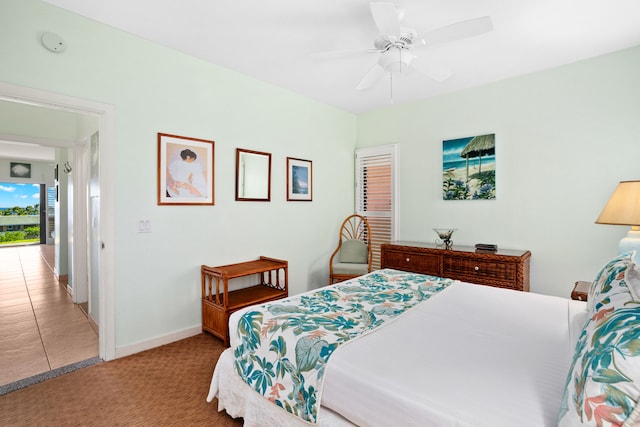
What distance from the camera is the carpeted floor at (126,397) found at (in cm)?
184

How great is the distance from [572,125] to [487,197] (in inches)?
39.8

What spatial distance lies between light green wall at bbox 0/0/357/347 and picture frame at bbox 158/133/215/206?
6cm

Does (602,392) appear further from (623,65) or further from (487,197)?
(623,65)

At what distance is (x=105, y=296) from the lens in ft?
8.34

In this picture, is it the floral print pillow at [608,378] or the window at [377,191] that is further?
the window at [377,191]

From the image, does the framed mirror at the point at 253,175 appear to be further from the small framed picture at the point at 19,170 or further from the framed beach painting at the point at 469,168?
the small framed picture at the point at 19,170

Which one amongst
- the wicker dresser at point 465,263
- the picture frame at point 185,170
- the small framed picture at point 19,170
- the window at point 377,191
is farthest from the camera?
the small framed picture at point 19,170

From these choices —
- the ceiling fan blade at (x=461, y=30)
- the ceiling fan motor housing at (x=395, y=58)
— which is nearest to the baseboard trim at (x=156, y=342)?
the ceiling fan motor housing at (x=395, y=58)

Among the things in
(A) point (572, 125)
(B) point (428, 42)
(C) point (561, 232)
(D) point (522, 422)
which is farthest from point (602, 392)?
(A) point (572, 125)

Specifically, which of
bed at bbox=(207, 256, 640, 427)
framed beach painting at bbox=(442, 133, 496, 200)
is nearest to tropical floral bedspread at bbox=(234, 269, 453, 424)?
bed at bbox=(207, 256, 640, 427)

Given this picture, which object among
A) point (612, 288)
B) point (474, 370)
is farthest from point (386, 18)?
point (474, 370)

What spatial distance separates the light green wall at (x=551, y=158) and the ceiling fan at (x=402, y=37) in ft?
4.76

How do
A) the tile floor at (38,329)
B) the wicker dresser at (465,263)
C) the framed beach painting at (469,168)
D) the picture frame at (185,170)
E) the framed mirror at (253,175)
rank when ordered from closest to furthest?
1. the tile floor at (38,329)
2. the picture frame at (185,170)
3. the wicker dresser at (465,263)
4. the framed mirror at (253,175)
5. the framed beach painting at (469,168)

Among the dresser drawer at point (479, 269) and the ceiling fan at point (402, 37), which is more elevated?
the ceiling fan at point (402, 37)
